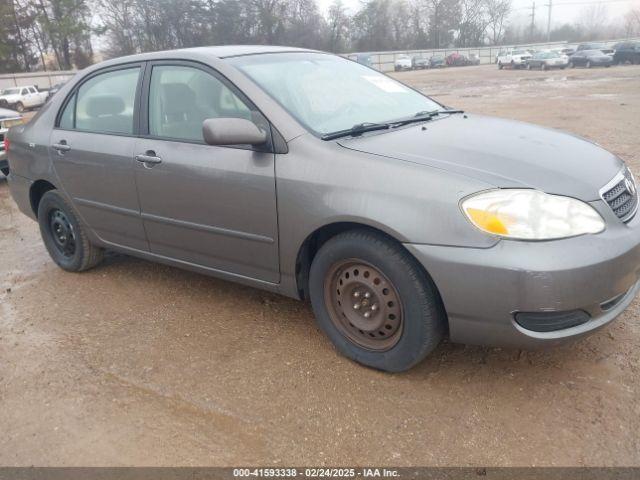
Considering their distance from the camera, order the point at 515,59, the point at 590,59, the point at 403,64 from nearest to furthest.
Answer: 1. the point at 590,59
2. the point at 515,59
3. the point at 403,64

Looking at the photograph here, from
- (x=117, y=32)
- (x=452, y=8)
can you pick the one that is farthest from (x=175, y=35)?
(x=452, y=8)

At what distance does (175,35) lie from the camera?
61.9 metres

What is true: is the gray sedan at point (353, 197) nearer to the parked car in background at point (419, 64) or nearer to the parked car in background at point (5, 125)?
the parked car in background at point (5, 125)

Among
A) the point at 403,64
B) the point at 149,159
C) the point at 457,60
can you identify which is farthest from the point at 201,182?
the point at 457,60

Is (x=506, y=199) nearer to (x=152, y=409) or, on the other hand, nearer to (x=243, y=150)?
(x=243, y=150)

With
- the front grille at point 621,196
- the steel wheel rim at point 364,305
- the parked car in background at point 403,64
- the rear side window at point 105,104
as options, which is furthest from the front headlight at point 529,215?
the parked car in background at point 403,64

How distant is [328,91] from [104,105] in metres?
1.72

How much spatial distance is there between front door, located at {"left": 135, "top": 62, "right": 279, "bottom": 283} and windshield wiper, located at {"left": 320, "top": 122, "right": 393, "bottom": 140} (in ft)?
1.11

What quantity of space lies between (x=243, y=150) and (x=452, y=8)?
9149 centimetres

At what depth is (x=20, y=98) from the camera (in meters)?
31.8

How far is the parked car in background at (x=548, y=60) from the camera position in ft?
127

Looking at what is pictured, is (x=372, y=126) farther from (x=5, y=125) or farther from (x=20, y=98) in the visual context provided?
(x=20, y=98)

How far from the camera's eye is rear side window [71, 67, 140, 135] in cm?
376

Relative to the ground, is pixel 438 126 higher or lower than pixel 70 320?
higher
